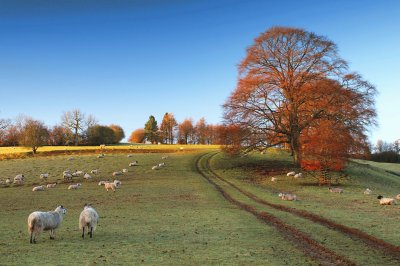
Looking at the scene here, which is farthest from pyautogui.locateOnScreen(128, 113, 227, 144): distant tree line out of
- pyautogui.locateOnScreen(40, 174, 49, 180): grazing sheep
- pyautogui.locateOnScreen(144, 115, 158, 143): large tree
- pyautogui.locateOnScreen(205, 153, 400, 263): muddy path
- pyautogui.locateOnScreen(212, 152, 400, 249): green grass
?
pyautogui.locateOnScreen(205, 153, 400, 263): muddy path

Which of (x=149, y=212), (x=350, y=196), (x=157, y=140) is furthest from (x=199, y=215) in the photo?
(x=157, y=140)

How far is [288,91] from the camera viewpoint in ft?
164

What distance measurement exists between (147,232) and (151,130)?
14185 centimetres

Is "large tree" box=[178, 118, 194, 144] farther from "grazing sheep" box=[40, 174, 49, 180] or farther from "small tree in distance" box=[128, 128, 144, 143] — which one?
"grazing sheep" box=[40, 174, 49, 180]

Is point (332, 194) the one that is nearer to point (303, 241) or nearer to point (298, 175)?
point (298, 175)

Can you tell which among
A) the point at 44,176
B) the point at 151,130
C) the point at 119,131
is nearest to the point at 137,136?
the point at 119,131

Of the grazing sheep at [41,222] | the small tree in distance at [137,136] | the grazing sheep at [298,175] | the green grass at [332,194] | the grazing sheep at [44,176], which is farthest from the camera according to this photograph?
the small tree in distance at [137,136]

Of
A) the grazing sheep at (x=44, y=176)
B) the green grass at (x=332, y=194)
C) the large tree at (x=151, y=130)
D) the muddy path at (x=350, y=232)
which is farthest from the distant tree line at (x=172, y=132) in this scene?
the muddy path at (x=350, y=232)

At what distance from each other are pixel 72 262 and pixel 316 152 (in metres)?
34.3

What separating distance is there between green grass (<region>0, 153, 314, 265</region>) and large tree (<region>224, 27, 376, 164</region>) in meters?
15.7

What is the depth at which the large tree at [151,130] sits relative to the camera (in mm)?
159125

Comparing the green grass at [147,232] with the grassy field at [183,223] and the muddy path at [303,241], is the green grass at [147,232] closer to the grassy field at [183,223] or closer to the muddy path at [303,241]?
the grassy field at [183,223]

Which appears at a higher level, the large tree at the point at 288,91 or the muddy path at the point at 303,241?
the large tree at the point at 288,91

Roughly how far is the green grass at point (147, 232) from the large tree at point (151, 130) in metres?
118
